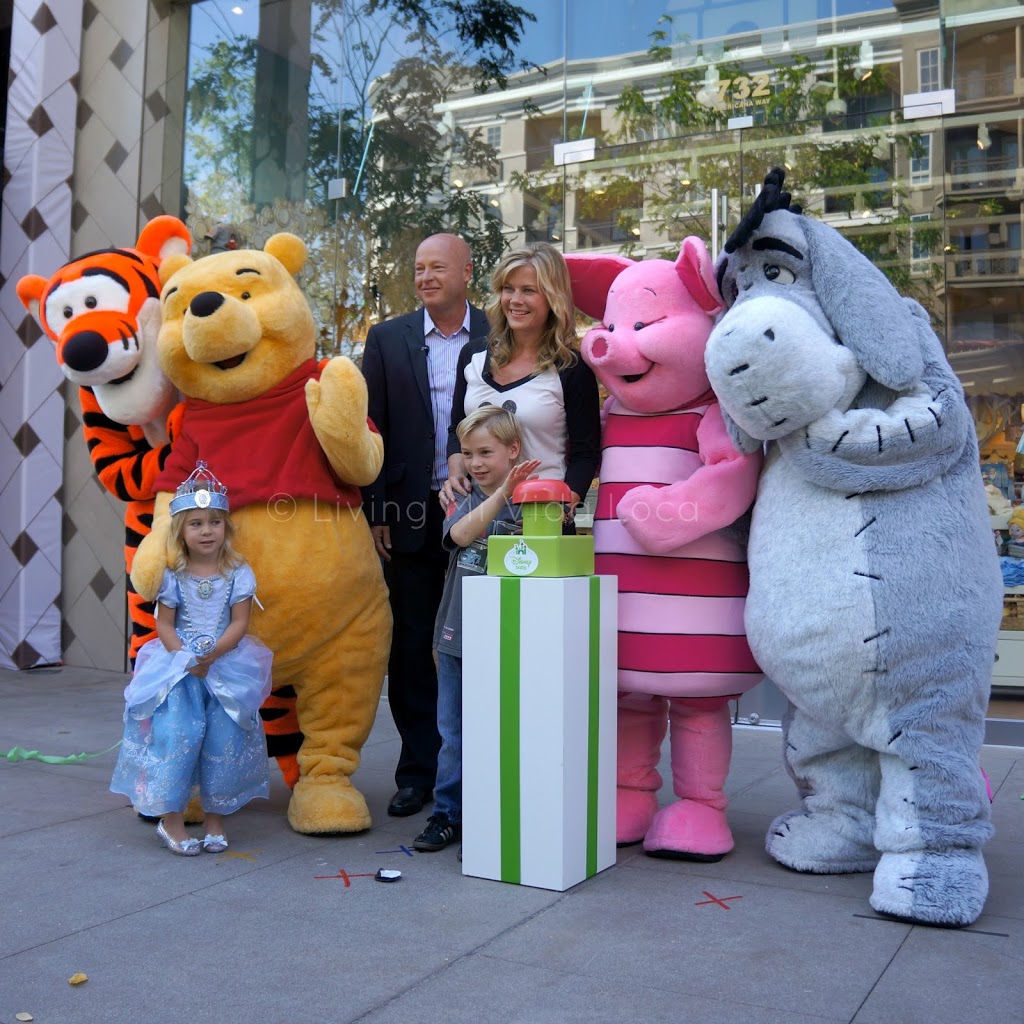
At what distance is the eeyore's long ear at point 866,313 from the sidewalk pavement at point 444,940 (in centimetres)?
145

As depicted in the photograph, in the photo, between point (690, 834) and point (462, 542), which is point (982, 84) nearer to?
Result: point (462, 542)

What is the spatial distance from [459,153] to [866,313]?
430 cm

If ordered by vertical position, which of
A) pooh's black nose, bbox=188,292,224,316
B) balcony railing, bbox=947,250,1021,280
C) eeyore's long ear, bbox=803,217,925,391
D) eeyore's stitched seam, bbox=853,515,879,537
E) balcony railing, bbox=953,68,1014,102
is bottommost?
eeyore's stitched seam, bbox=853,515,879,537

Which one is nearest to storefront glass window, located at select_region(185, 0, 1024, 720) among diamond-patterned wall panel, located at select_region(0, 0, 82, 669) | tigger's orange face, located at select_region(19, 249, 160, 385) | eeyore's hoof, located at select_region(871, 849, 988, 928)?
tigger's orange face, located at select_region(19, 249, 160, 385)

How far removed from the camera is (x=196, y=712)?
11.8ft

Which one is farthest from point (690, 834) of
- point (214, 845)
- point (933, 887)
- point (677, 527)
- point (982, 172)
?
point (982, 172)

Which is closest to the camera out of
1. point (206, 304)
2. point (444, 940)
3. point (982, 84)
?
point (444, 940)

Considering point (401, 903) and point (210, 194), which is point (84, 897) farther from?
point (210, 194)

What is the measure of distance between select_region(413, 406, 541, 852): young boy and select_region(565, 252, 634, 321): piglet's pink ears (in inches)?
24.7

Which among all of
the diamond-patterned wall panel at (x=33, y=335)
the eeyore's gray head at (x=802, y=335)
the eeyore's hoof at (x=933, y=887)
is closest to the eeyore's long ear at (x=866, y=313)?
the eeyore's gray head at (x=802, y=335)

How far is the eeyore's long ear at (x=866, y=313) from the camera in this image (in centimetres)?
300

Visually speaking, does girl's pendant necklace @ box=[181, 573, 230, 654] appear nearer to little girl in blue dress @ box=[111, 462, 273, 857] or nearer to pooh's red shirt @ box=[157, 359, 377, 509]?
little girl in blue dress @ box=[111, 462, 273, 857]

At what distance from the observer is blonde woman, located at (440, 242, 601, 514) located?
358 cm

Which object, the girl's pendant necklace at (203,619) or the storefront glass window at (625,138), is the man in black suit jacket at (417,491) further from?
the storefront glass window at (625,138)
